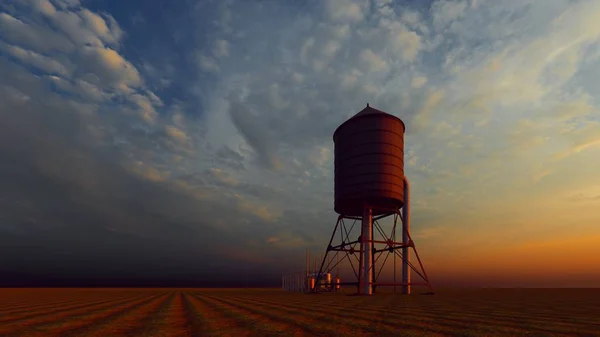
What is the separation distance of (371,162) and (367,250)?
10.2 metres

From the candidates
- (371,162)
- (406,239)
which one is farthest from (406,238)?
(371,162)

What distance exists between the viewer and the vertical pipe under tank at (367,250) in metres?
41.8

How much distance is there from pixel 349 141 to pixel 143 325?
33.2 meters

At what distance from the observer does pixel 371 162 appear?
41812 millimetres

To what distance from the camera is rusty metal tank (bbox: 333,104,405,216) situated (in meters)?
41.7

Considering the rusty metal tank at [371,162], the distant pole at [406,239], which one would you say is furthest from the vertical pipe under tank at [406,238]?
the rusty metal tank at [371,162]

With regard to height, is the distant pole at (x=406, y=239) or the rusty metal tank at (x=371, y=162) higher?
the rusty metal tank at (x=371, y=162)

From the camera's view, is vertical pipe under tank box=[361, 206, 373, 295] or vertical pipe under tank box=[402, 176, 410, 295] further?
vertical pipe under tank box=[402, 176, 410, 295]

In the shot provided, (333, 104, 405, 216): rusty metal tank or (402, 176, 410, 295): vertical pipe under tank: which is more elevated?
(333, 104, 405, 216): rusty metal tank

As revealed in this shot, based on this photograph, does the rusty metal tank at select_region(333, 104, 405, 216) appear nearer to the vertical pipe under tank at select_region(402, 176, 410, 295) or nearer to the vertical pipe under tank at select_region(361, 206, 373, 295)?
the vertical pipe under tank at select_region(361, 206, 373, 295)

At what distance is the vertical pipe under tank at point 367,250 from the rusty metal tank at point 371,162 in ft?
4.61

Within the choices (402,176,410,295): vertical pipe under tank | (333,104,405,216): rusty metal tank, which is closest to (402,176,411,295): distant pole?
(402,176,410,295): vertical pipe under tank

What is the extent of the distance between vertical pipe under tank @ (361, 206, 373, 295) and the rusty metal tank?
4.61ft

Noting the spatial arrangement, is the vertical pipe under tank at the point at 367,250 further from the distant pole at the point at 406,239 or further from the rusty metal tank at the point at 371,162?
the distant pole at the point at 406,239
